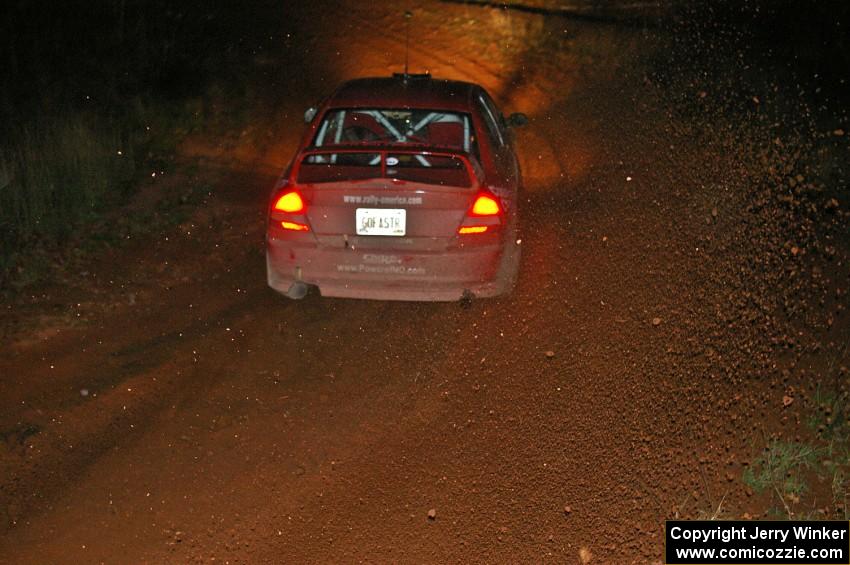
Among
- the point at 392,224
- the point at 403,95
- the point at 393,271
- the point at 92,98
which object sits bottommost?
the point at 92,98

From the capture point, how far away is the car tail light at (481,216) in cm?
704

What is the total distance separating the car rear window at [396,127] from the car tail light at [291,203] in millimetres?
729

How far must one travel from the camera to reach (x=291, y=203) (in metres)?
7.12

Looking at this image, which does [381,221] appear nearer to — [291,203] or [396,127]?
[291,203]

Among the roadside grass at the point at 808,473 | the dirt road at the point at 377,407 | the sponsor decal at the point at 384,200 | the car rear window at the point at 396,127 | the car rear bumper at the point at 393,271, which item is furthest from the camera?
the car rear window at the point at 396,127

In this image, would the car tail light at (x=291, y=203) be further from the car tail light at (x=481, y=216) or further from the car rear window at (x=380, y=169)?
the car tail light at (x=481, y=216)

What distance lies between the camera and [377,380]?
21.7 feet

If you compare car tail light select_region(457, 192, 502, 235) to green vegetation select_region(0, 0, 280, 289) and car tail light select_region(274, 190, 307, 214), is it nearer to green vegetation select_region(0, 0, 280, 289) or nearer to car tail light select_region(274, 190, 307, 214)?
car tail light select_region(274, 190, 307, 214)

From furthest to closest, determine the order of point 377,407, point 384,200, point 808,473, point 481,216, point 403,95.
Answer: point 403,95
point 481,216
point 384,200
point 377,407
point 808,473

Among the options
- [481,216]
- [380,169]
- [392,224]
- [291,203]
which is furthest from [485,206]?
[291,203]

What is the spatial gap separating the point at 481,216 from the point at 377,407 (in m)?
1.64

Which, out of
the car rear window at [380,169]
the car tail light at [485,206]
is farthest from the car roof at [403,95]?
the car tail light at [485,206]

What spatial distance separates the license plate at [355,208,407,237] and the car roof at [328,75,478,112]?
3.76 ft

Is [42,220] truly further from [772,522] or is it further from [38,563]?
[772,522]
